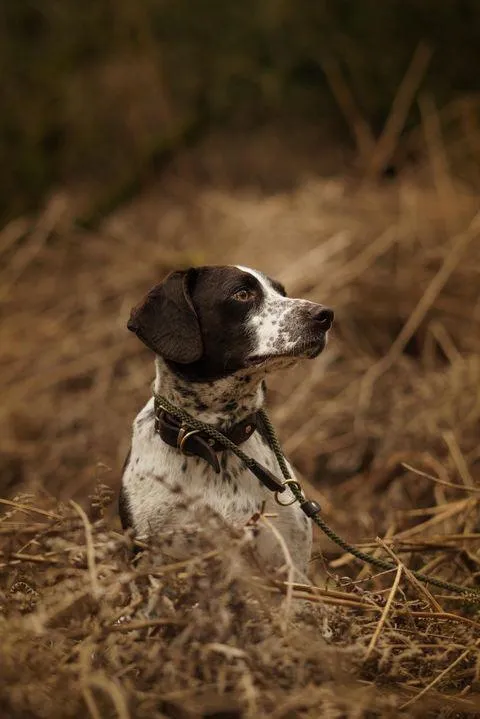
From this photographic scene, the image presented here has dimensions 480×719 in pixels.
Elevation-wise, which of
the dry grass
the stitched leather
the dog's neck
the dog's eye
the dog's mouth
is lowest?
the dry grass

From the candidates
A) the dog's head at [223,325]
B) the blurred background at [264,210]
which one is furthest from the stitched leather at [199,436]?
the blurred background at [264,210]

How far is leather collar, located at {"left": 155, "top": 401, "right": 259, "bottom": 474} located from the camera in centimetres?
312

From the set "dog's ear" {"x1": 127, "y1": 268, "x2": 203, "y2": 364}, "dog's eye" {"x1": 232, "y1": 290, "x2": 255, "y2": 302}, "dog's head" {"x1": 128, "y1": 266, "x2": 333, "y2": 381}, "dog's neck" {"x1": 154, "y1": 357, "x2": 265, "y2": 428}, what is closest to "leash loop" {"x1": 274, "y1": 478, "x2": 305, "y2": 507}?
"dog's neck" {"x1": 154, "y1": 357, "x2": 265, "y2": 428}

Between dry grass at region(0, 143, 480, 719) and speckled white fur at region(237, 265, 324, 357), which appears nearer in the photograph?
dry grass at region(0, 143, 480, 719)

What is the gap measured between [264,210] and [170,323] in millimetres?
4381

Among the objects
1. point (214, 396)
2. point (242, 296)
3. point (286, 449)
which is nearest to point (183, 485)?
point (214, 396)

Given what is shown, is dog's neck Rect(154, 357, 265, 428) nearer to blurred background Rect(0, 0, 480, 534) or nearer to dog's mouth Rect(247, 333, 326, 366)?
dog's mouth Rect(247, 333, 326, 366)

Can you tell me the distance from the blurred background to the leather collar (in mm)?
1060

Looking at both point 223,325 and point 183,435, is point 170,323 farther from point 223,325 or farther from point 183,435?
point 183,435

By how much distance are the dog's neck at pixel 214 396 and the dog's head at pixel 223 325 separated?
34 mm

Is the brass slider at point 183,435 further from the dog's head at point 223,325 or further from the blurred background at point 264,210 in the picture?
the blurred background at point 264,210

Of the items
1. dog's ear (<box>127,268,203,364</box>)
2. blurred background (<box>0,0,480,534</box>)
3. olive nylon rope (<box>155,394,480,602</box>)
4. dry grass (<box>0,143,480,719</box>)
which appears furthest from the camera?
blurred background (<box>0,0,480,534</box>)

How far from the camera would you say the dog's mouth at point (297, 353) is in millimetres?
3242

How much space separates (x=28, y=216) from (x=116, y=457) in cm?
411
